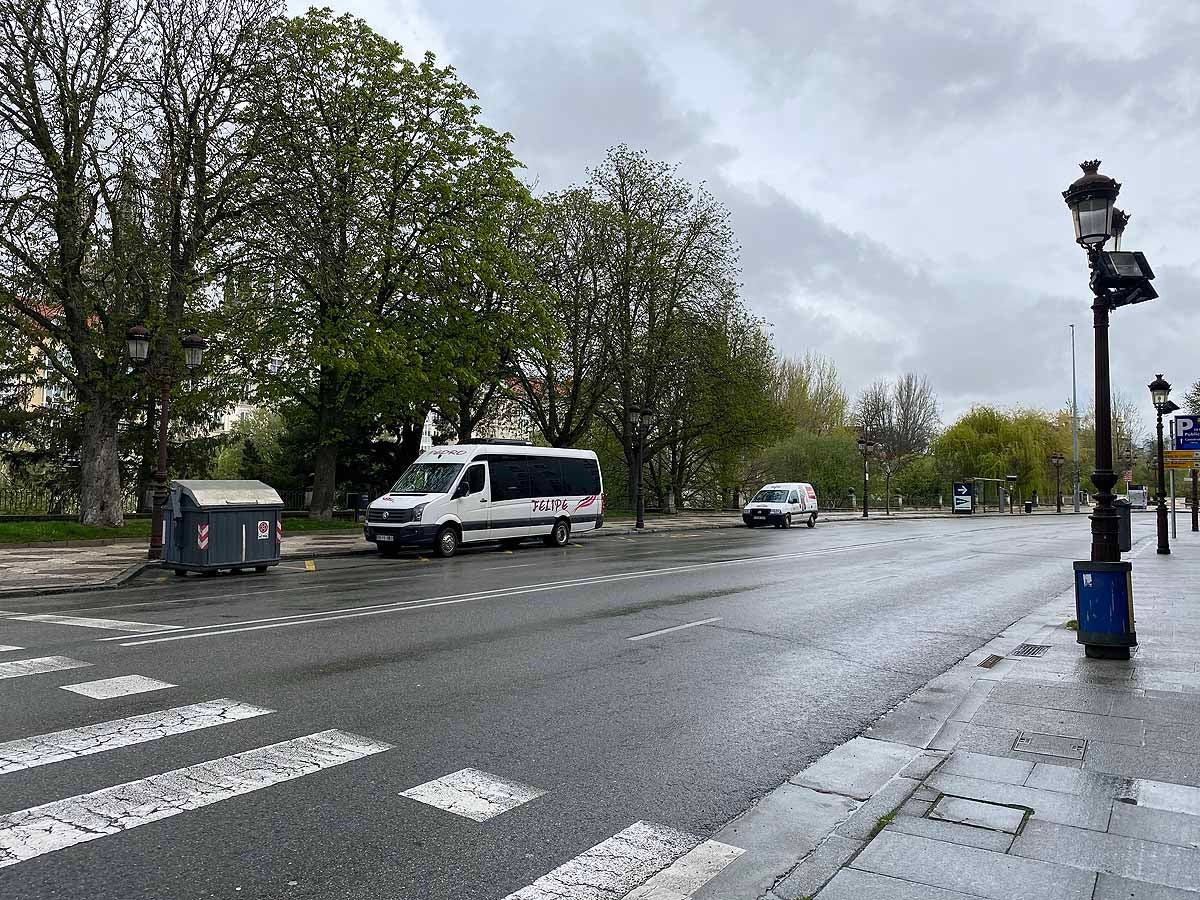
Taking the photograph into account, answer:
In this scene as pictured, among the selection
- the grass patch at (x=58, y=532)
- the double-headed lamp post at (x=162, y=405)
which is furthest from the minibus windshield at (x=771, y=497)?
the double-headed lamp post at (x=162, y=405)

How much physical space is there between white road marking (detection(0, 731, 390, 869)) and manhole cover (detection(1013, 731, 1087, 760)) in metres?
3.92

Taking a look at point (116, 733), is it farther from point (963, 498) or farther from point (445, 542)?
point (963, 498)

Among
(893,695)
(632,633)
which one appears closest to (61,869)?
(893,695)

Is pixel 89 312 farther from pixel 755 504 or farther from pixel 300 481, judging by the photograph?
pixel 755 504

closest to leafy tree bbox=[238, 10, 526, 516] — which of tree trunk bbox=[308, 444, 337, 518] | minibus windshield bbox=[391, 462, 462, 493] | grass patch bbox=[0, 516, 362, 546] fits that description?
tree trunk bbox=[308, 444, 337, 518]

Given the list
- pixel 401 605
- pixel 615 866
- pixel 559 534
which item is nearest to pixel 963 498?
pixel 559 534

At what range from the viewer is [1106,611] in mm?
7891

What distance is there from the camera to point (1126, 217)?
8.55 m

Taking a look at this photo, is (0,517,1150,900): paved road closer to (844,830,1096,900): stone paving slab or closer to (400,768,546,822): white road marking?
(400,768,546,822): white road marking

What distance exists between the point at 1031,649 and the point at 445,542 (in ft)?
48.7

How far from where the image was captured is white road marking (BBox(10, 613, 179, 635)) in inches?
373

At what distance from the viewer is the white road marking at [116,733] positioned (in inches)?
194

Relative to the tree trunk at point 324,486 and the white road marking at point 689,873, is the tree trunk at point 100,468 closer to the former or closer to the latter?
the tree trunk at point 324,486

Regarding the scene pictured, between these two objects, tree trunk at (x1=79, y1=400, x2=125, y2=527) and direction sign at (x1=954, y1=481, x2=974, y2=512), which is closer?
tree trunk at (x1=79, y1=400, x2=125, y2=527)
